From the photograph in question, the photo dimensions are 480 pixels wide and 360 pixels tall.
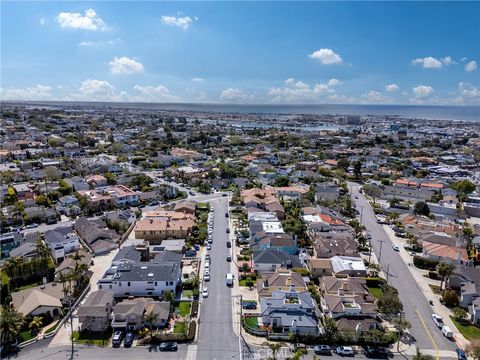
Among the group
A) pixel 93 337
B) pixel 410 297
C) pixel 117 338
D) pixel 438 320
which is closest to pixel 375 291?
pixel 410 297

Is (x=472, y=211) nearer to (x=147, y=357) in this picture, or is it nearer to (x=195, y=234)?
(x=195, y=234)

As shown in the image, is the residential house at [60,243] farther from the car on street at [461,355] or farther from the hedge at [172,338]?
the car on street at [461,355]

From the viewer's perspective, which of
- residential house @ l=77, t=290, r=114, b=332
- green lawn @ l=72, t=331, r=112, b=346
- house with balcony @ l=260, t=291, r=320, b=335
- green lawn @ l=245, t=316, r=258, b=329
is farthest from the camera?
green lawn @ l=245, t=316, r=258, b=329

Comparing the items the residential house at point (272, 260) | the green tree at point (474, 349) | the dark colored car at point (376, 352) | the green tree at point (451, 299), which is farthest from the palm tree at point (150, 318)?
the green tree at point (451, 299)

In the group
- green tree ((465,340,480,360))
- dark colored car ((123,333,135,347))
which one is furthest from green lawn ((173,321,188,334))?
green tree ((465,340,480,360))

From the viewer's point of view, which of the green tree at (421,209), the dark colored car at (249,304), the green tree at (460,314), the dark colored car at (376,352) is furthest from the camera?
the green tree at (421,209)

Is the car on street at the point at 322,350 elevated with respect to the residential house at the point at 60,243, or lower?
lower

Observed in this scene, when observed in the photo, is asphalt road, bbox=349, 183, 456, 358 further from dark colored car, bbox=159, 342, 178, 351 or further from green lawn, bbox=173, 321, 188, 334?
dark colored car, bbox=159, 342, 178, 351

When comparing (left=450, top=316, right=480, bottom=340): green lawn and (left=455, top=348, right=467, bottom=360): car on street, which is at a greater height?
(left=455, top=348, right=467, bottom=360): car on street
